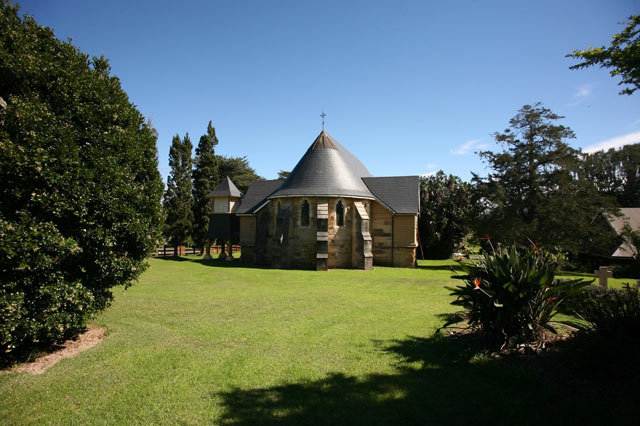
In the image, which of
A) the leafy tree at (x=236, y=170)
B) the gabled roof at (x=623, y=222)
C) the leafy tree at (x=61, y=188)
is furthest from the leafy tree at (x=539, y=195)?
the leafy tree at (x=236, y=170)

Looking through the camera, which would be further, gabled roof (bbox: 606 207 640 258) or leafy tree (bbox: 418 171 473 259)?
leafy tree (bbox: 418 171 473 259)

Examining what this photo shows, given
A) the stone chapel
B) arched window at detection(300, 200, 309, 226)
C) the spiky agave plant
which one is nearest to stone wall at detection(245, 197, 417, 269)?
the stone chapel

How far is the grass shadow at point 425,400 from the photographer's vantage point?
166 inches

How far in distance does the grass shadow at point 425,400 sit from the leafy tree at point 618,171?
164 ft

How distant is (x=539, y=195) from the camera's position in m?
23.2

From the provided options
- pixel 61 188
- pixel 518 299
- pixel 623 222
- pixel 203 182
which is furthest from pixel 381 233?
pixel 203 182

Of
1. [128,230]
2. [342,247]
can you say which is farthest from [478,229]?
[128,230]

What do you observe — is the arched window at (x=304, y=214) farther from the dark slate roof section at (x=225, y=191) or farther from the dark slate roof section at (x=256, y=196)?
the dark slate roof section at (x=225, y=191)

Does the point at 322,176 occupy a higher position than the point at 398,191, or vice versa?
the point at 322,176

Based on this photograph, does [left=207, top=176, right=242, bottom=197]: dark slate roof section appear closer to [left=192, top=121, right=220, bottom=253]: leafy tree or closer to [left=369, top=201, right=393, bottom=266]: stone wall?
[left=192, top=121, right=220, bottom=253]: leafy tree

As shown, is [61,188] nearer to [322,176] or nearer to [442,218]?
[322,176]

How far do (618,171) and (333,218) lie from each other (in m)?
52.6

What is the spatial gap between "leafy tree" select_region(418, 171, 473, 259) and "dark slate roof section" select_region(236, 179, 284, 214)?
654 inches

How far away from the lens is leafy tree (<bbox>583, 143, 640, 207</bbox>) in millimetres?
42844
